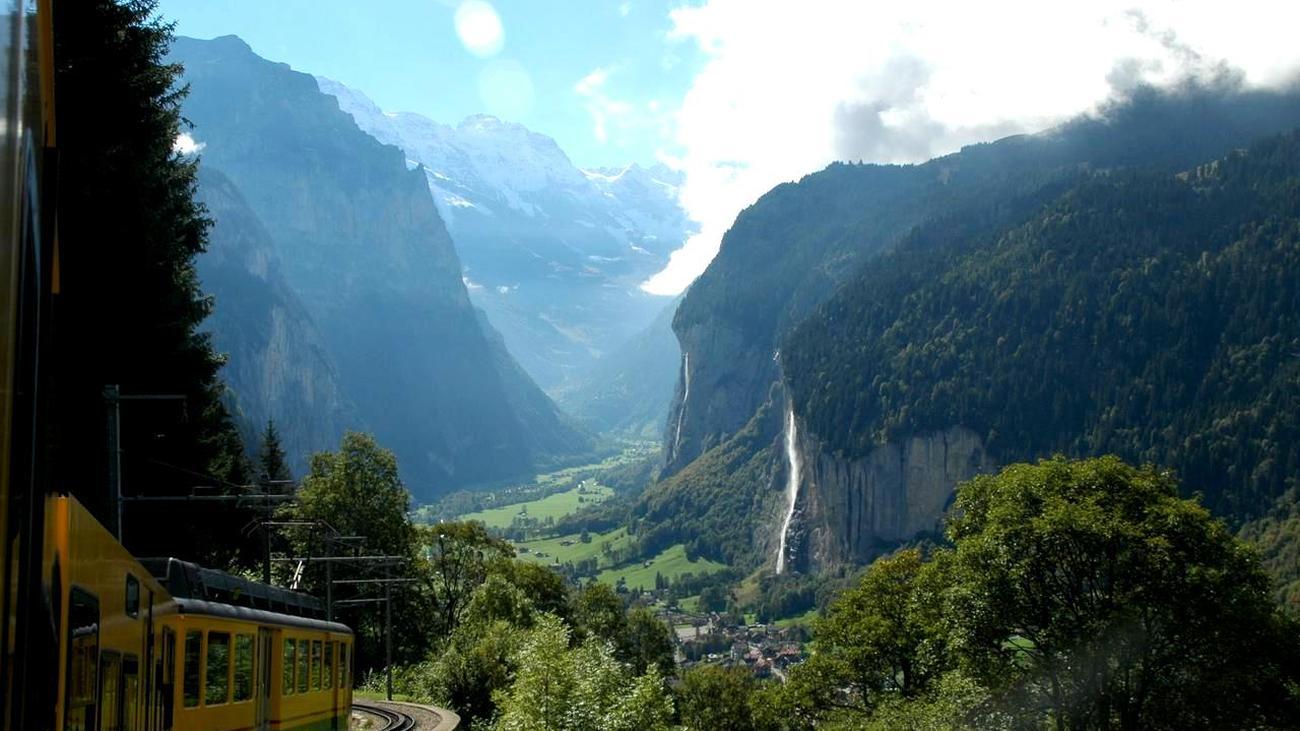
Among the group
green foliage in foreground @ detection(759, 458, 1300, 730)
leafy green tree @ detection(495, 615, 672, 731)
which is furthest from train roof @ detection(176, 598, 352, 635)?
green foliage in foreground @ detection(759, 458, 1300, 730)

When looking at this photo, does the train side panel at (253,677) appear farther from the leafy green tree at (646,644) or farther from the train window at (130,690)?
the leafy green tree at (646,644)

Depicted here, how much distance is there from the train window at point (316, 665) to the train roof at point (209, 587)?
2.91ft

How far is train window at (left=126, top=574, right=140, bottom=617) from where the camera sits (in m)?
9.34

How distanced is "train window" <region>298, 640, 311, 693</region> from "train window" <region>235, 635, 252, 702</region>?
3262 millimetres

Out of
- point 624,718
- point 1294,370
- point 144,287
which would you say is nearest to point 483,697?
point 624,718

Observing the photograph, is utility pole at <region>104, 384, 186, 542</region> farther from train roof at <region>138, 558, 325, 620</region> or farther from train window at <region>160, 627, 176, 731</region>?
train window at <region>160, 627, 176, 731</region>

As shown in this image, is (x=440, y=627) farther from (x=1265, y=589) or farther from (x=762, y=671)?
(x=762, y=671)

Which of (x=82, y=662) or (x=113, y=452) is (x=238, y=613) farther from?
(x=82, y=662)

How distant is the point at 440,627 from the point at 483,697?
17408 mm

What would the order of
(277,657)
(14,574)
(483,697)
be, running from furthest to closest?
(483,697) → (277,657) → (14,574)

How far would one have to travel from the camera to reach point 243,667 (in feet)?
49.4

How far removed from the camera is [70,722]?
6859mm

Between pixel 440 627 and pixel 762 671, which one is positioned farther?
pixel 762 671

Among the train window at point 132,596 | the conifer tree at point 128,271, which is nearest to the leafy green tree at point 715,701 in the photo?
the conifer tree at point 128,271
